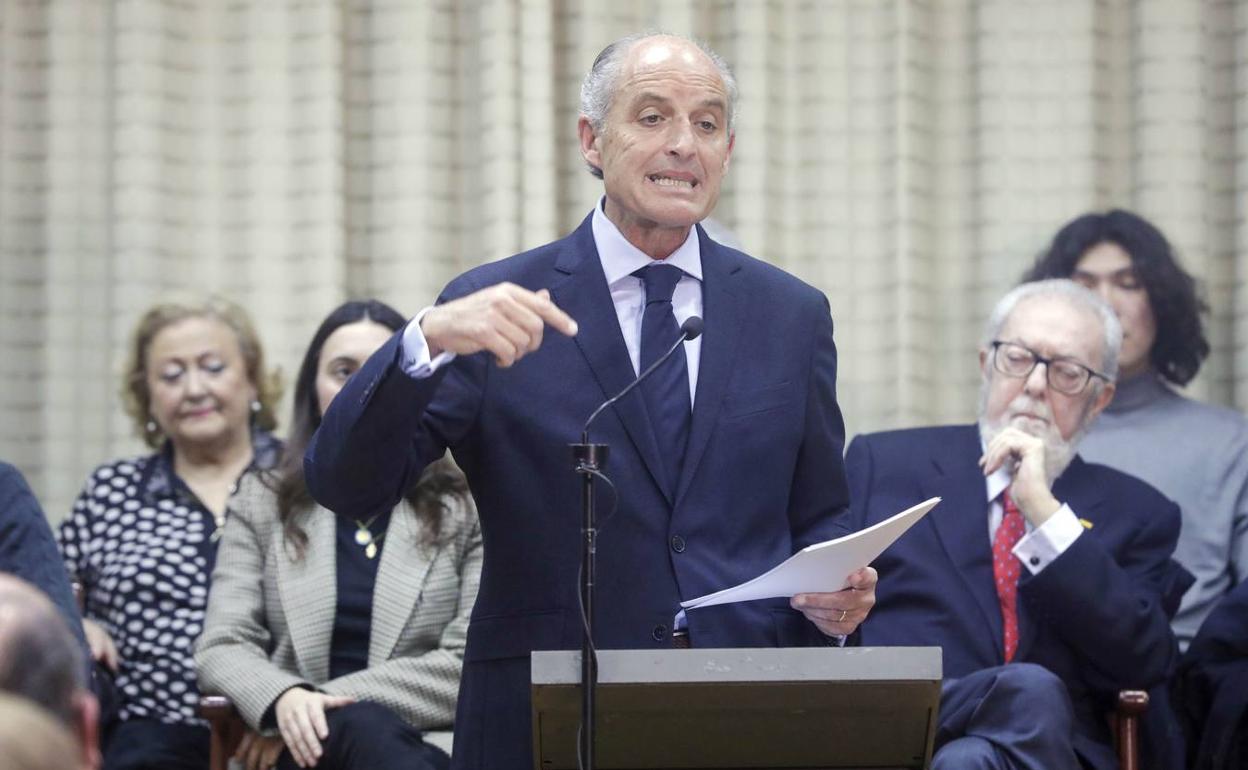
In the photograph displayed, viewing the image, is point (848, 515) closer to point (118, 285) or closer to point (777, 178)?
point (777, 178)

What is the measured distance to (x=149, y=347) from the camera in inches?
187

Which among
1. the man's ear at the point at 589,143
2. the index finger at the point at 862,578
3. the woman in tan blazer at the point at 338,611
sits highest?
the man's ear at the point at 589,143

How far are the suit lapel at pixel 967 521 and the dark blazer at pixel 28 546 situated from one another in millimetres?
1841

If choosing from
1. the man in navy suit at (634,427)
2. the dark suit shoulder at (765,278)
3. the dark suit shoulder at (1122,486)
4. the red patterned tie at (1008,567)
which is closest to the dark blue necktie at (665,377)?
the man in navy suit at (634,427)

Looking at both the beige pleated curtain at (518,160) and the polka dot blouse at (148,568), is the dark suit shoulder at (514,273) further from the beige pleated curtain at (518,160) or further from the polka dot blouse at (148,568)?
the beige pleated curtain at (518,160)

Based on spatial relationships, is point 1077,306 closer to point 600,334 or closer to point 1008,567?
point 1008,567

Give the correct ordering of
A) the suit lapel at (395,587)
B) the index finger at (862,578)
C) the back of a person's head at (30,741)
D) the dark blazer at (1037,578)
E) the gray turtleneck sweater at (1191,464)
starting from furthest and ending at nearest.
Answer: the gray turtleneck sweater at (1191,464), the suit lapel at (395,587), the dark blazer at (1037,578), the index finger at (862,578), the back of a person's head at (30,741)

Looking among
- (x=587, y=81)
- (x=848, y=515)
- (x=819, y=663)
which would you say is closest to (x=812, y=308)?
(x=848, y=515)

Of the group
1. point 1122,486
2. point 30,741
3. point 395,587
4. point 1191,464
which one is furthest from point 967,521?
point 30,741

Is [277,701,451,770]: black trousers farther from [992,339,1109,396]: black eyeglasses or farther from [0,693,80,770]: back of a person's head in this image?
[0,693,80,770]: back of a person's head

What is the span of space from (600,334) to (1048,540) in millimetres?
1498

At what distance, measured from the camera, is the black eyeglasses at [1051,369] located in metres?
4.16

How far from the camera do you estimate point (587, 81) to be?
2867 millimetres

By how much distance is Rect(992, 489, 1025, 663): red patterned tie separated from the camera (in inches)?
152
